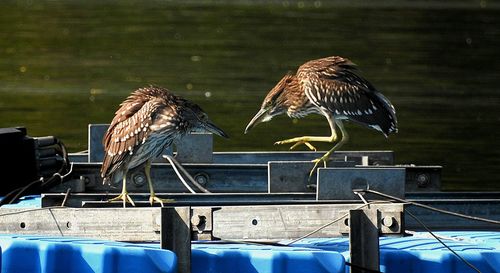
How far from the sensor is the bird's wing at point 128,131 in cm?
961

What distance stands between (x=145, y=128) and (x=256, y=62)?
60.4 feet

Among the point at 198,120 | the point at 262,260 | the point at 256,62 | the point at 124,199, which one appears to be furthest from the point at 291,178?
the point at 256,62

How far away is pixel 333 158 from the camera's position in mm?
11594

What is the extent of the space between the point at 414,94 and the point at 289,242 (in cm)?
1491

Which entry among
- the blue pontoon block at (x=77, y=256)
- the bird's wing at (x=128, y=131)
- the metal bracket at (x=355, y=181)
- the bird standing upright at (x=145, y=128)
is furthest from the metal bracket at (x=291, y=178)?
the blue pontoon block at (x=77, y=256)

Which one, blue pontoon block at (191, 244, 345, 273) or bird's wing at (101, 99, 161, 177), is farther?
bird's wing at (101, 99, 161, 177)

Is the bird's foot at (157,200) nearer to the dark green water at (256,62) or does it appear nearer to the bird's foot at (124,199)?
the bird's foot at (124,199)

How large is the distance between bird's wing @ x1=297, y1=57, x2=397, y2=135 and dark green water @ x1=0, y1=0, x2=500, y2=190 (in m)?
4.33

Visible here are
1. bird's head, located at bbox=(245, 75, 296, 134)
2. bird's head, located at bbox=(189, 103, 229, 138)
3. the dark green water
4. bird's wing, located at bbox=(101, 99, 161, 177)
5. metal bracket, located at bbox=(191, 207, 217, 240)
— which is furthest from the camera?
the dark green water

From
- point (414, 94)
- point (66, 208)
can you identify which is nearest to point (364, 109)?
point (66, 208)

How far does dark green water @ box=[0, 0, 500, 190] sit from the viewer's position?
60.7ft

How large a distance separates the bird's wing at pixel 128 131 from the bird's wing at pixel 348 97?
76.4 inches

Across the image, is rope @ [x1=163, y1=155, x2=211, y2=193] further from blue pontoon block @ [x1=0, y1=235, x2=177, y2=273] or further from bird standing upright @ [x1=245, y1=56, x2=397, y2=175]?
blue pontoon block @ [x1=0, y1=235, x2=177, y2=273]

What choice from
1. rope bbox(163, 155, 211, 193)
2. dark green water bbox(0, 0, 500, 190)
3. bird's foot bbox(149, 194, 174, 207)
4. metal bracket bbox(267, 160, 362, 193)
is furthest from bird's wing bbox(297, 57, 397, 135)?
dark green water bbox(0, 0, 500, 190)
